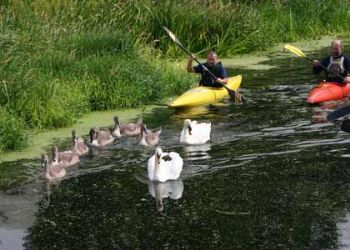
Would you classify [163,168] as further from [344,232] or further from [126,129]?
[344,232]

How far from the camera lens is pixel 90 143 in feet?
37.1

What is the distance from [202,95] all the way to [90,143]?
132 inches

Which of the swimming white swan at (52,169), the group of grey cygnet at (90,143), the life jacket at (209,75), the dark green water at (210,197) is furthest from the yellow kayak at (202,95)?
the swimming white swan at (52,169)

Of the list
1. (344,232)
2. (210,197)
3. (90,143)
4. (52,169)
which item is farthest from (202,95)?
(344,232)

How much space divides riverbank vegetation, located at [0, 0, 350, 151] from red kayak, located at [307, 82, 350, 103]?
2464 millimetres

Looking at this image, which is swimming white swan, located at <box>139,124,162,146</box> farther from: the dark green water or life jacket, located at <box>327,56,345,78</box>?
life jacket, located at <box>327,56,345,78</box>

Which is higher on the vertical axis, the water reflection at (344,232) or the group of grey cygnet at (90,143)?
the water reflection at (344,232)

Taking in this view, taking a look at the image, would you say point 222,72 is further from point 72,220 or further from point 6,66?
point 72,220

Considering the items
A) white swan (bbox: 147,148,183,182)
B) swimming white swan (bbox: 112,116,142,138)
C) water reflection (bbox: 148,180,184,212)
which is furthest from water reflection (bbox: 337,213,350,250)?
swimming white swan (bbox: 112,116,142,138)

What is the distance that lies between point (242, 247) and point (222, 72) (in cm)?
728

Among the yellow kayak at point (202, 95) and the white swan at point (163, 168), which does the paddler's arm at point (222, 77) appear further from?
the white swan at point (163, 168)

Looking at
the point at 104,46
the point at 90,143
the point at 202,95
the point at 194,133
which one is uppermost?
the point at 104,46

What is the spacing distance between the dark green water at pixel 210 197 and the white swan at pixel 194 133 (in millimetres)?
114

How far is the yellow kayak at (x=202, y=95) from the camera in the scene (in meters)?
13.7
